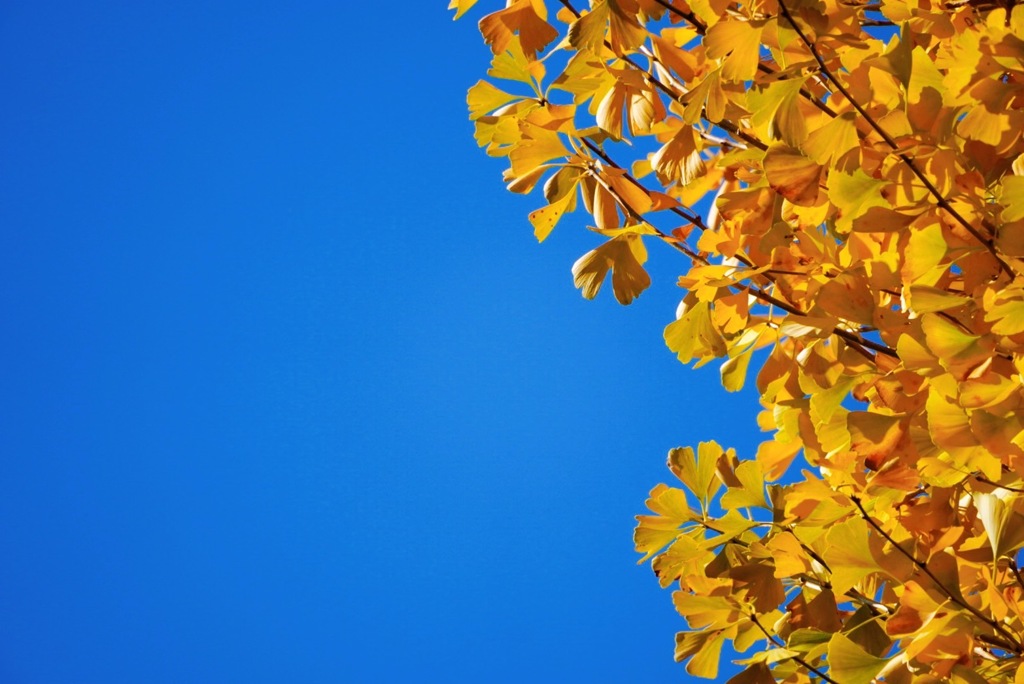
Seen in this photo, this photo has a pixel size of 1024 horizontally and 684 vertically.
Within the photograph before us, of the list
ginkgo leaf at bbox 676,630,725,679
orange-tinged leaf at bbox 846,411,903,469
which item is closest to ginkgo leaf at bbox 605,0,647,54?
orange-tinged leaf at bbox 846,411,903,469

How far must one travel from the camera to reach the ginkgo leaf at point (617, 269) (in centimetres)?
54

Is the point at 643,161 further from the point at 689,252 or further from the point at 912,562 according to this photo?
the point at 912,562

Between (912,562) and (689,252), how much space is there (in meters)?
0.19

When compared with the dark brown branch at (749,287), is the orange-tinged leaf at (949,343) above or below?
below

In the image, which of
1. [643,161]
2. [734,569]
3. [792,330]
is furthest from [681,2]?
[734,569]

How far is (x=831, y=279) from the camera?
1.47 ft

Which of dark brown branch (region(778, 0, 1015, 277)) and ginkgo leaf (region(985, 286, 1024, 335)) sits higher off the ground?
dark brown branch (region(778, 0, 1015, 277))

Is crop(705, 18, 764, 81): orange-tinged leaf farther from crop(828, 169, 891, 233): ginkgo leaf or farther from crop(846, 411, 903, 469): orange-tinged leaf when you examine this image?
crop(846, 411, 903, 469): orange-tinged leaf

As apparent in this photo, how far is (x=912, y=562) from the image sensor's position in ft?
1.46

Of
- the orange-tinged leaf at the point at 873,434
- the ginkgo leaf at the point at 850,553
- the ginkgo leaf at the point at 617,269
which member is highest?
the ginkgo leaf at the point at 617,269

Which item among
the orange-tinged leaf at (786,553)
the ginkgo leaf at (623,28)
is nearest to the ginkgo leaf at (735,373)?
the orange-tinged leaf at (786,553)

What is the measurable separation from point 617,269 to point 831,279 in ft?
0.44

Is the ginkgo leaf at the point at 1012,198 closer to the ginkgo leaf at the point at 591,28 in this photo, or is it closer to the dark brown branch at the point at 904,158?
the dark brown branch at the point at 904,158

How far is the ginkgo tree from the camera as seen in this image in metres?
0.41
